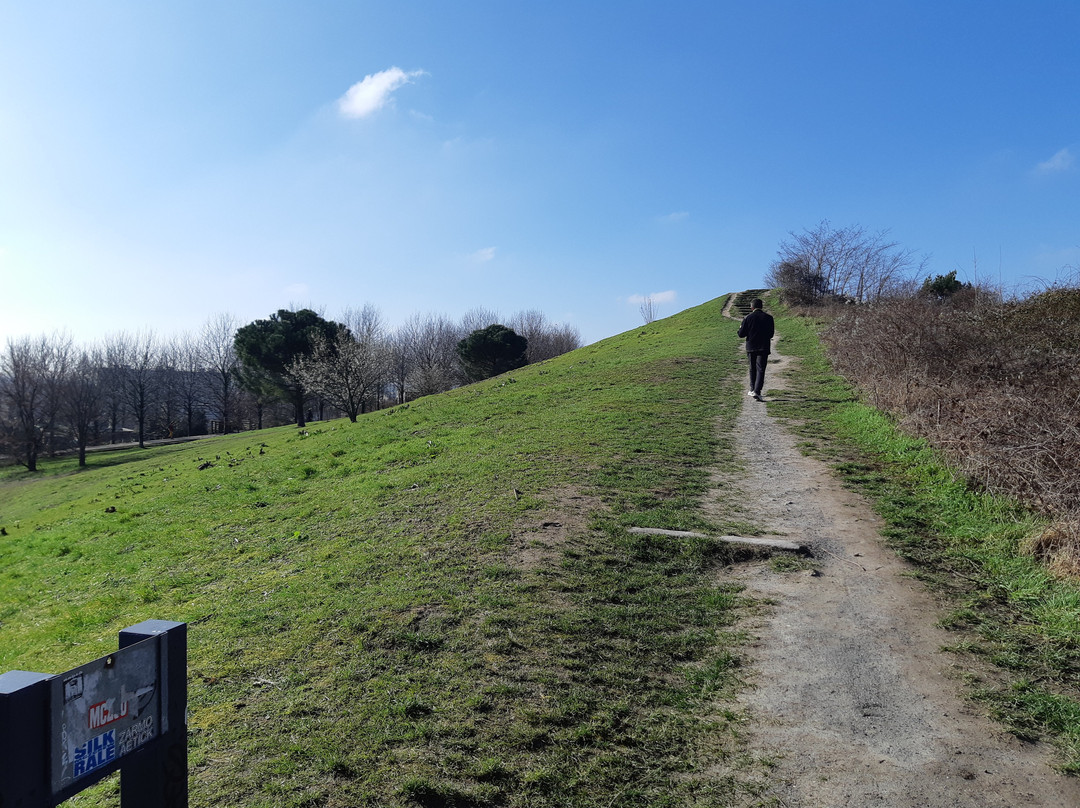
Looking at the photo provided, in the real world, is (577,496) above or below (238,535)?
above

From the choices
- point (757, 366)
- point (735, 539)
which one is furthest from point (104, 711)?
point (757, 366)

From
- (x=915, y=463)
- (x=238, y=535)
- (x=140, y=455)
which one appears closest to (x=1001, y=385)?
(x=915, y=463)

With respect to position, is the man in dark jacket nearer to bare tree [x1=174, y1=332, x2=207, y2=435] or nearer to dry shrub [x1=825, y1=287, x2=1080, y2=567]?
dry shrub [x1=825, y1=287, x2=1080, y2=567]

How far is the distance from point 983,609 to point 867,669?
152cm

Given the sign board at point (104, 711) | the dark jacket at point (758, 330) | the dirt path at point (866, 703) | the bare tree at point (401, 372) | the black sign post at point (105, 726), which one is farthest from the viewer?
the bare tree at point (401, 372)

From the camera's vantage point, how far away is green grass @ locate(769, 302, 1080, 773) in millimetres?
3949

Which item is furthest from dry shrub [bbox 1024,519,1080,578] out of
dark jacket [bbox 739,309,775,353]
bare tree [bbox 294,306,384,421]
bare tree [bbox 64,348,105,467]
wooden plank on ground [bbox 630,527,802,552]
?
bare tree [bbox 64,348,105,467]

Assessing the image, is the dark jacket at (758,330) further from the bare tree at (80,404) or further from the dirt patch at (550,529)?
the bare tree at (80,404)

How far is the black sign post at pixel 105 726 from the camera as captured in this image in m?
1.71

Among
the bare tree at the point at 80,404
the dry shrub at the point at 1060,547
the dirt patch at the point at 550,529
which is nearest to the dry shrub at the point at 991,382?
the dry shrub at the point at 1060,547

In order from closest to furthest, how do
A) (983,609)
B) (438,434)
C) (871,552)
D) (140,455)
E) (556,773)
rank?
(556,773), (983,609), (871,552), (438,434), (140,455)

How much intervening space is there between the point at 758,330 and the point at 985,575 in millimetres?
9444

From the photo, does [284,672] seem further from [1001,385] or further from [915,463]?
[1001,385]

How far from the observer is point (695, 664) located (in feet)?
15.0
